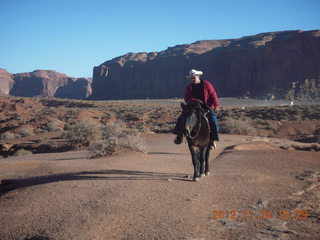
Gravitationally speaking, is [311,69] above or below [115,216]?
above

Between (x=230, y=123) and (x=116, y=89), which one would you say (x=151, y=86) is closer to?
(x=116, y=89)

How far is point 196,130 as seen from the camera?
6.49m

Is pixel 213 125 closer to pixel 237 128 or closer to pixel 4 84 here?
pixel 237 128

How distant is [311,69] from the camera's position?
3246 inches

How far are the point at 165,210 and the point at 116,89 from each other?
14568 centimetres

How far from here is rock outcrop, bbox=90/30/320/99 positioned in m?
86.2

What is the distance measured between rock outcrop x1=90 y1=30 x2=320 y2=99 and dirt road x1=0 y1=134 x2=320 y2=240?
7537cm

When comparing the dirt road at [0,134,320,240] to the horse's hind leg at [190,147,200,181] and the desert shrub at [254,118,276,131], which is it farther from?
the desert shrub at [254,118,276,131]

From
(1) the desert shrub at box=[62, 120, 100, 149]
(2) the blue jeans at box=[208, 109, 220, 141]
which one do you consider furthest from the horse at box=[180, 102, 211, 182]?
(1) the desert shrub at box=[62, 120, 100, 149]

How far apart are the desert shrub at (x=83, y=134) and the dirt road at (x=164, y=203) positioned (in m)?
10.1

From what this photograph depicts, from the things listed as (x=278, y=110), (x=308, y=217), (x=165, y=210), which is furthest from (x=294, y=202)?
(x=278, y=110)

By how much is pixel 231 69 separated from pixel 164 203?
110534 mm
